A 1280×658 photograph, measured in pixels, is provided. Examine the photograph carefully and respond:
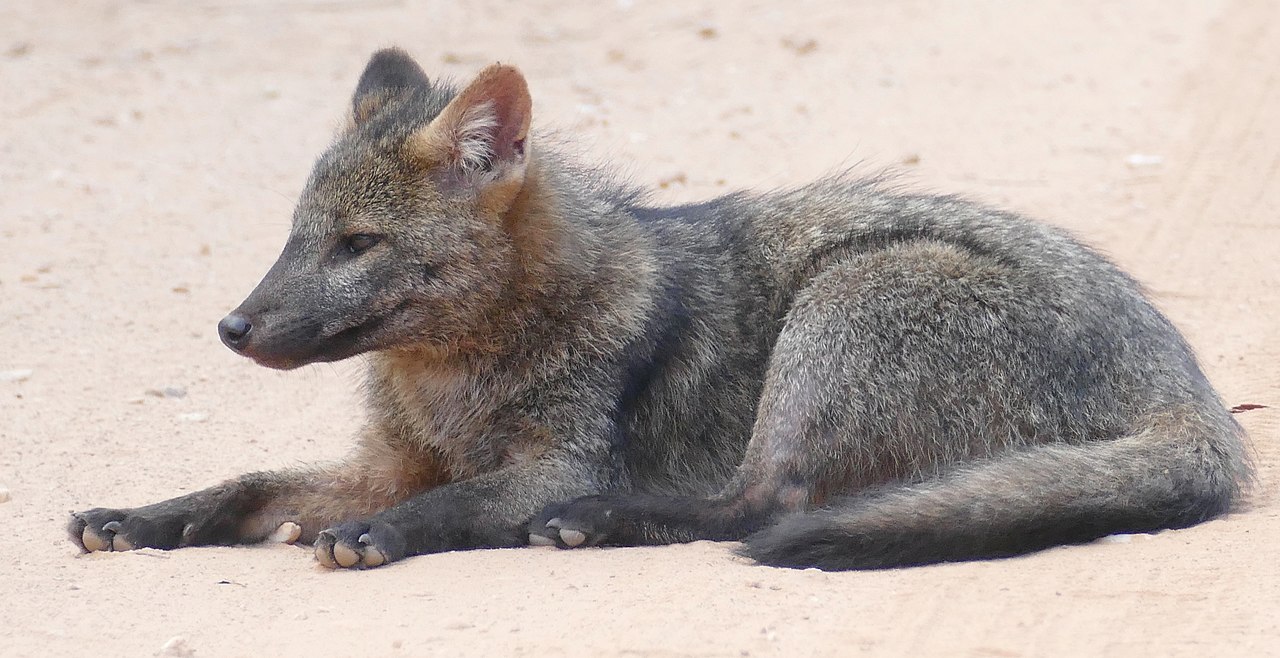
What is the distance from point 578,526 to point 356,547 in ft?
→ 2.51

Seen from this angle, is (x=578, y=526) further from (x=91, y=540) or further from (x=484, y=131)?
(x=91, y=540)

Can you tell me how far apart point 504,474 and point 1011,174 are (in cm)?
597

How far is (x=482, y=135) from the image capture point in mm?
5699

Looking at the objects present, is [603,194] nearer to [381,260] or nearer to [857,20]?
[381,260]

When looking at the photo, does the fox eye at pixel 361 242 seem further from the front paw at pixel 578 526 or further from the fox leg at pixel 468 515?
the front paw at pixel 578 526

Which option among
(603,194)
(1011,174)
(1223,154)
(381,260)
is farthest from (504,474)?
(1223,154)

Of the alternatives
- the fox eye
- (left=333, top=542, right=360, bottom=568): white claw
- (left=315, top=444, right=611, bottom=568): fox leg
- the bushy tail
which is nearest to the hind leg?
(left=315, top=444, right=611, bottom=568): fox leg

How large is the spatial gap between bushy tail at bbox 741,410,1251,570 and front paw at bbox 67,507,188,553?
2.07 m

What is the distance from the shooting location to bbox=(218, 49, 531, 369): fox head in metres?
5.52

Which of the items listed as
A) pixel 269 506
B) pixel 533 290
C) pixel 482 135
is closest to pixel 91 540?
pixel 269 506

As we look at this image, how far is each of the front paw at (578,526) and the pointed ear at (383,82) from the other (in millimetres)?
1801

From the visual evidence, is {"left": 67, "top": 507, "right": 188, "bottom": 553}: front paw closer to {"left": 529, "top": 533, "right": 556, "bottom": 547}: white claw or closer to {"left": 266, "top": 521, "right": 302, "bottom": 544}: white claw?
{"left": 266, "top": 521, "right": 302, "bottom": 544}: white claw

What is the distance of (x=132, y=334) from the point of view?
8.23m

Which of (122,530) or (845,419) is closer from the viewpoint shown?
(122,530)
